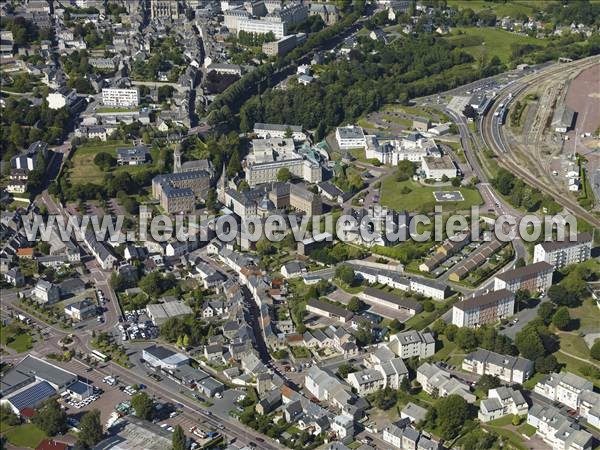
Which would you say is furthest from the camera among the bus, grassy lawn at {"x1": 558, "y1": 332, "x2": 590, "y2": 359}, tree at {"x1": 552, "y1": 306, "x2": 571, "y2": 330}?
tree at {"x1": 552, "y1": 306, "x2": 571, "y2": 330}

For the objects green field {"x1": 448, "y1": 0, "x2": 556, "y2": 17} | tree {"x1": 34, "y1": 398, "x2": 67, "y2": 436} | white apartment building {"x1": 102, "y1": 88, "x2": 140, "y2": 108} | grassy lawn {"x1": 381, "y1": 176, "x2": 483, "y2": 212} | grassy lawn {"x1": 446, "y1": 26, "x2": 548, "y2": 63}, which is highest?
green field {"x1": 448, "y1": 0, "x2": 556, "y2": 17}

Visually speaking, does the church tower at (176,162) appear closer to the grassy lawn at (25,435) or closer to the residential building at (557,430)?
the grassy lawn at (25,435)

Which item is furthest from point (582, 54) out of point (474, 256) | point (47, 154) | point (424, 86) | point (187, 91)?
point (47, 154)

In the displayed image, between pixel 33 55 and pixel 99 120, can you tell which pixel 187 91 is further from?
pixel 33 55

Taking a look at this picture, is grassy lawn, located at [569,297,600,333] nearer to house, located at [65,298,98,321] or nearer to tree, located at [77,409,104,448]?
tree, located at [77,409,104,448]

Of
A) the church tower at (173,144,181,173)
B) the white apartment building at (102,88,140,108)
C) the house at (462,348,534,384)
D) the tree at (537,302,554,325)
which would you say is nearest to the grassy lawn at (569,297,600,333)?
the tree at (537,302,554,325)

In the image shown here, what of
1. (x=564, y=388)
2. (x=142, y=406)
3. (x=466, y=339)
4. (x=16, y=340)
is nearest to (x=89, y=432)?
(x=142, y=406)
